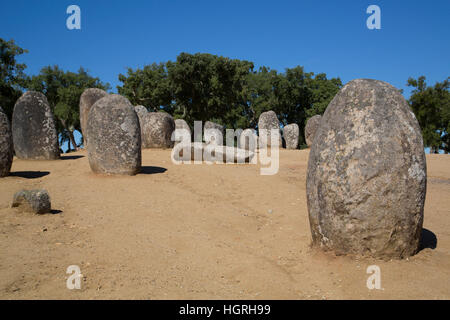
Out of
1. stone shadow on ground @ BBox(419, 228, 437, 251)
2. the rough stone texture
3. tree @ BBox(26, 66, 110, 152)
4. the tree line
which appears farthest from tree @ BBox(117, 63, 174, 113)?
stone shadow on ground @ BBox(419, 228, 437, 251)

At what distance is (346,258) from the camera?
172 inches

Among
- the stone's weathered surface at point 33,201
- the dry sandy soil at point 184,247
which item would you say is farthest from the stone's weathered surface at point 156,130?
the stone's weathered surface at point 33,201

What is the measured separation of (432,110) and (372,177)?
29.3 meters

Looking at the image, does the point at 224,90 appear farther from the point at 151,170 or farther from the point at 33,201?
the point at 33,201

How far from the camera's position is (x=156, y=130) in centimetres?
1714

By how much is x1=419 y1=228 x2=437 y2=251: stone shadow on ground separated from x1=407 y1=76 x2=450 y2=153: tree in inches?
1032

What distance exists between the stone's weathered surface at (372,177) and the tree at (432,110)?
27793 millimetres

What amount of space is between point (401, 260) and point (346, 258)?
0.69 meters

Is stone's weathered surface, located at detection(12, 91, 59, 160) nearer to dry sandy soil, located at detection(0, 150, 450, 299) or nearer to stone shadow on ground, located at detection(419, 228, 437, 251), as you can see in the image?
dry sandy soil, located at detection(0, 150, 450, 299)

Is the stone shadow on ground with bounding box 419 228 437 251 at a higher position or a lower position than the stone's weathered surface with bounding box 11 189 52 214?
lower

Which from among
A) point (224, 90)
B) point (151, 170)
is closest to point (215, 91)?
point (224, 90)

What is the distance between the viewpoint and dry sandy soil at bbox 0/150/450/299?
373 cm

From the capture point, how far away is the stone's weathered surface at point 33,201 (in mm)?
6258
